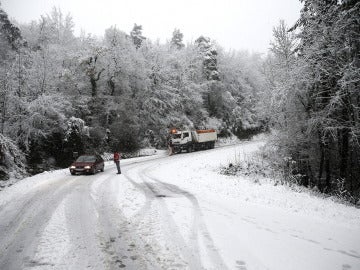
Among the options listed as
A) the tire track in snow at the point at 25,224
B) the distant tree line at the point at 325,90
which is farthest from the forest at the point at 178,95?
the tire track in snow at the point at 25,224

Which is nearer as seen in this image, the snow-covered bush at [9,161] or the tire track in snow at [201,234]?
the tire track in snow at [201,234]

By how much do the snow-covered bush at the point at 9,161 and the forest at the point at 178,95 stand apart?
8 cm

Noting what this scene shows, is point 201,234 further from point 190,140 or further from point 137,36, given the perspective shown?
point 137,36

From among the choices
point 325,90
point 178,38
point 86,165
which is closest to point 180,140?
point 86,165

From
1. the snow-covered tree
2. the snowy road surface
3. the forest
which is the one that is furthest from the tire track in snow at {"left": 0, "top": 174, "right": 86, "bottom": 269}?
the snow-covered tree

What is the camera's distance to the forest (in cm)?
1544

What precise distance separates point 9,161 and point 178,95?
26424 millimetres

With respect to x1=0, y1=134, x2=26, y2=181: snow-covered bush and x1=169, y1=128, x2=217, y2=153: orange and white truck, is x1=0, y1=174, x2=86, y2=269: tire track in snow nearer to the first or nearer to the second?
x1=0, y1=134, x2=26, y2=181: snow-covered bush

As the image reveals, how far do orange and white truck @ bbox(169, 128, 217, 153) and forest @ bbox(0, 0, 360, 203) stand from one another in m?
4.54

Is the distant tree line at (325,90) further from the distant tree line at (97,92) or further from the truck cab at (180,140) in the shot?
the truck cab at (180,140)

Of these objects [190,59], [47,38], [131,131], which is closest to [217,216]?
[131,131]

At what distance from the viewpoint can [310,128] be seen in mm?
16672

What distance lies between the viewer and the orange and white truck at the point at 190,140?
120 ft

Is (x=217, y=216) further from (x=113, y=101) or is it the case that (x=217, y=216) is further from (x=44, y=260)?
(x=113, y=101)
